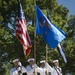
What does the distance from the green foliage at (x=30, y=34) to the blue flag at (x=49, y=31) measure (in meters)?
11.3

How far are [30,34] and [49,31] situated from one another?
512 inches

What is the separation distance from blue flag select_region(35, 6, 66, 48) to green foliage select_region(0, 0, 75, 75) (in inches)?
444

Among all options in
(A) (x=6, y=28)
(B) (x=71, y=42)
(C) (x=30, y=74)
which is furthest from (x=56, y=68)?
(B) (x=71, y=42)

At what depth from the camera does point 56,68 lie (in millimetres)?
14617

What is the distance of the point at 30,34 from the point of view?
86.9ft

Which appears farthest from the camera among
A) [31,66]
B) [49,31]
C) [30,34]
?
[30,34]

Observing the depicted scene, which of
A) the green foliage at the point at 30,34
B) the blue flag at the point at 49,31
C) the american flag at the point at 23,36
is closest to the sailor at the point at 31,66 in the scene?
the american flag at the point at 23,36

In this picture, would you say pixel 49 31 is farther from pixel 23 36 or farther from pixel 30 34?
pixel 30 34

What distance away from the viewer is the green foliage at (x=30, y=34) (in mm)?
26500

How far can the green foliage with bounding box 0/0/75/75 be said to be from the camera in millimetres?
26500

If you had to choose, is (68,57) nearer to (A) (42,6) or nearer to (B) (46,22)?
(A) (42,6)

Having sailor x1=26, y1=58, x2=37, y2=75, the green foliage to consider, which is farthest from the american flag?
the green foliage

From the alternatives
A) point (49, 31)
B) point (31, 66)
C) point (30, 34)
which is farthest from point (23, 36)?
point (30, 34)

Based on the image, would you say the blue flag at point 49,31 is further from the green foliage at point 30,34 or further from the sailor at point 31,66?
the green foliage at point 30,34
